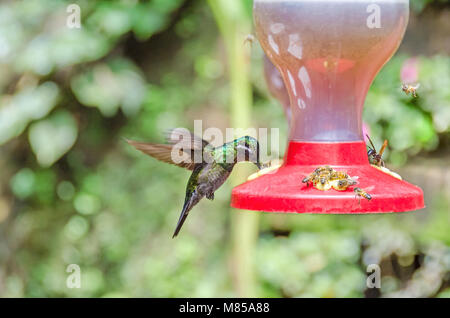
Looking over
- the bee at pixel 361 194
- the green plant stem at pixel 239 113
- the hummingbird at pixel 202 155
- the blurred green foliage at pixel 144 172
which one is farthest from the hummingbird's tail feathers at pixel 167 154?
the blurred green foliage at pixel 144 172

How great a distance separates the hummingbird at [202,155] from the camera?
6.40 feet

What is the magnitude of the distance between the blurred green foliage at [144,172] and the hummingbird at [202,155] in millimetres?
1989

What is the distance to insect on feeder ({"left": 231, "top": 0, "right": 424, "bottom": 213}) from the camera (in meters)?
1.77

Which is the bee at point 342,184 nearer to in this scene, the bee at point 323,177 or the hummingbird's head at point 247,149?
the bee at point 323,177

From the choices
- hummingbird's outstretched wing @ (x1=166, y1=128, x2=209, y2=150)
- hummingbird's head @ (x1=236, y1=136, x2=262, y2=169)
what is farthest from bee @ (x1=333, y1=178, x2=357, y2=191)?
hummingbird's outstretched wing @ (x1=166, y1=128, x2=209, y2=150)

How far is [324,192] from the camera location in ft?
5.47

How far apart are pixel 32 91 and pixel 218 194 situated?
1202 mm

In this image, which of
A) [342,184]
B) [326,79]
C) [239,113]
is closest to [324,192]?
[342,184]

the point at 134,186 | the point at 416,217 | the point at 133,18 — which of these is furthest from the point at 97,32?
the point at 416,217

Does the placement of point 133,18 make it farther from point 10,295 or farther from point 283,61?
point 283,61

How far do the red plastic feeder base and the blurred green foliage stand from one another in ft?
6.45

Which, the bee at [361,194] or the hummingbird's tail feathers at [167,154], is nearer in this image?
the bee at [361,194]

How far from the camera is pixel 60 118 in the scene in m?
4.19

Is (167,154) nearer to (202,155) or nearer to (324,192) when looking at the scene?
(202,155)
